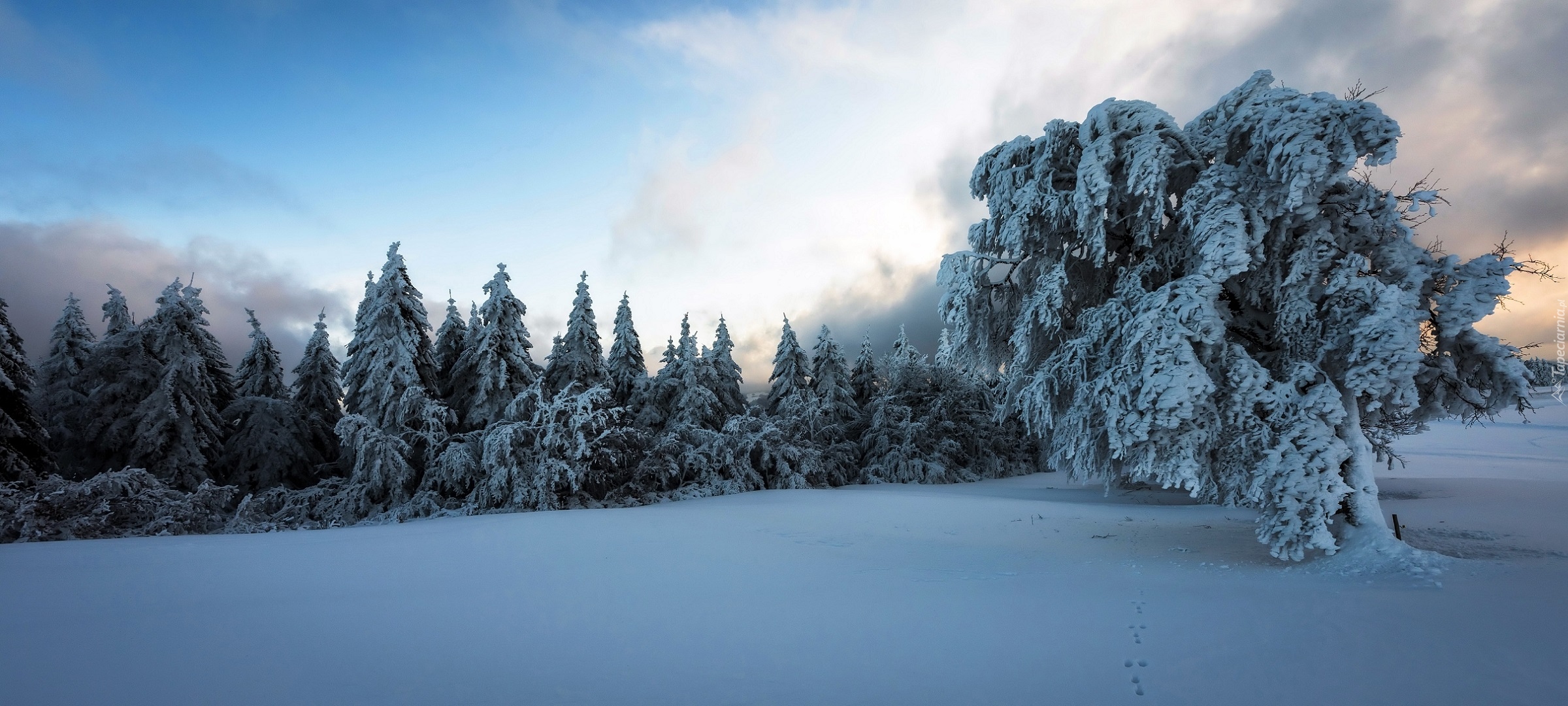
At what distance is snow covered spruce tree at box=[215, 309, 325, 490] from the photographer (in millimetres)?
19391

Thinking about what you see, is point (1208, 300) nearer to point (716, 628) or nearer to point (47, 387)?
point (716, 628)

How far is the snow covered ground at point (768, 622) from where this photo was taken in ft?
13.7

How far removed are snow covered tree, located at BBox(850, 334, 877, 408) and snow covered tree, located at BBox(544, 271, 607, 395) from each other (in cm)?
1496

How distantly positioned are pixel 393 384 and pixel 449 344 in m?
4.42

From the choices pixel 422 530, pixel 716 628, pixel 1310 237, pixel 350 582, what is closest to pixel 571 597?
pixel 716 628

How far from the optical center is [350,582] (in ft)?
22.4

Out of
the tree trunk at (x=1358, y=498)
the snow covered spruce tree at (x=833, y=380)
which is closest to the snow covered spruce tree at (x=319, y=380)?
the snow covered spruce tree at (x=833, y=380)

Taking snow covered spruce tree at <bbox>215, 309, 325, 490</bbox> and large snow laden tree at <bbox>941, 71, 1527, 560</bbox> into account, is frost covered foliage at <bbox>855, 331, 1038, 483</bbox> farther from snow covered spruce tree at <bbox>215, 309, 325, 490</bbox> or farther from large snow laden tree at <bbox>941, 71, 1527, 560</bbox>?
snow covered spruce tree at <bbox>215, 309, 325, 490</bbox>

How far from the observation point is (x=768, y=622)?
18.4 ft

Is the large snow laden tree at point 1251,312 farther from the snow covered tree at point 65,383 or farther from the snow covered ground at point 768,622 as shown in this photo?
the snow covered tree at point 65,383

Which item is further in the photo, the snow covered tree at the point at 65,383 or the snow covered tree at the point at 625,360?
the snow covered tree at the point at 625,360

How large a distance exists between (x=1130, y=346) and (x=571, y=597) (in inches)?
292

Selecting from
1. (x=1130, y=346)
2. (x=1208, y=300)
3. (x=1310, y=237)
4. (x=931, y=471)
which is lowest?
(x=931, y=471)

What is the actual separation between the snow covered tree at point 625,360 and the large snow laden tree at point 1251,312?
20856 millimetres
